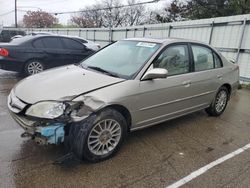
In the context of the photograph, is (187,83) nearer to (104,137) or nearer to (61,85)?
(104,137)

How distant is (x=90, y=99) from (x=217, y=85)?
287cm

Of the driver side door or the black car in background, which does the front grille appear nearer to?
the driver side door

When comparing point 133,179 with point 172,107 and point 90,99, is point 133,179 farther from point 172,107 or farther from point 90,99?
point 172,107

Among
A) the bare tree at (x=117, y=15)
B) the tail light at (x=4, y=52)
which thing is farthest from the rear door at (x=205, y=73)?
the bare tree at (x=117, y=15)

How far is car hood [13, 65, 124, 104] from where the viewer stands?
2912mm

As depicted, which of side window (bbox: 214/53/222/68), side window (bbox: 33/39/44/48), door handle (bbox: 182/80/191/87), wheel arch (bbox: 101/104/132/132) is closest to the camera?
wheel arch (bbox: 101/104/132/132)

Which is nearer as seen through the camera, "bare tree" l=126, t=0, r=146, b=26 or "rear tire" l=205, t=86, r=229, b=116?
"rear tire" l=205, t=86, r=229, b=116

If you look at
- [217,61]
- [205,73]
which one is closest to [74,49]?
[217,61]

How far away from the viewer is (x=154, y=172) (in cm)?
301

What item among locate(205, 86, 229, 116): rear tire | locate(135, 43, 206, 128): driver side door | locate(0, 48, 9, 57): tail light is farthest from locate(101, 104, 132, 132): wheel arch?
locate(0, 48, 9, 57): tail light

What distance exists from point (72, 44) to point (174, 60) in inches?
215

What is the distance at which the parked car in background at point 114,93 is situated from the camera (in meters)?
2.82

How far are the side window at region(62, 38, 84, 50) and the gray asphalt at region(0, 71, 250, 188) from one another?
4469 mm

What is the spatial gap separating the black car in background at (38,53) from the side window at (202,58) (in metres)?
5.06
